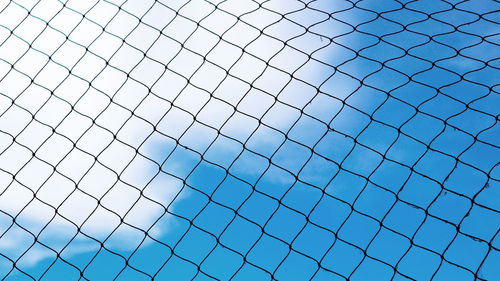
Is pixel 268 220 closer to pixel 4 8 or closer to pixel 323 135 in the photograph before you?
pixel 323 135

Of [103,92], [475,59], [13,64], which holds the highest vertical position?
[13,64]

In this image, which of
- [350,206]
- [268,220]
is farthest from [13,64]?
[350,206]

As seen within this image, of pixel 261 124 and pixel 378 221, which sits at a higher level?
pixel 261 124

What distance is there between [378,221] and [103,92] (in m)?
1.32

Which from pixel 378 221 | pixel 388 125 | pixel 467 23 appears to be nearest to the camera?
pixel 378 221

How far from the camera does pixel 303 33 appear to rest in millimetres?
3404

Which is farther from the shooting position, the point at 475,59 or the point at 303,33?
the point at 303,33

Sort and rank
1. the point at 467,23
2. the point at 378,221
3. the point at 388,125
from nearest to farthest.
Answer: the point at 378,221 < the point at 388,125 < the point at 467,23

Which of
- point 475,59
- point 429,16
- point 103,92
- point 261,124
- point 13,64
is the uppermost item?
point 13,64

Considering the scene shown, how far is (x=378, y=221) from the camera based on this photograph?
2.87 m

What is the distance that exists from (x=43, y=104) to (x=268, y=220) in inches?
45.3

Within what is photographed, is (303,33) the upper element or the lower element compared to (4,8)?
lower

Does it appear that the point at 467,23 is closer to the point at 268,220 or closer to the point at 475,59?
the point at 475,59

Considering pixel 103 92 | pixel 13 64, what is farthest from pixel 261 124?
pixel 13 64
